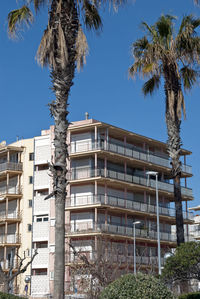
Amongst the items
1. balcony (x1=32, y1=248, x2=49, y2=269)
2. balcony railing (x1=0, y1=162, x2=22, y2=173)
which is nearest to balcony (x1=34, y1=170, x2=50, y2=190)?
balcony railing (x1=0, y1=162, x2=22, y2=173)

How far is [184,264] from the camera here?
18.8 meters

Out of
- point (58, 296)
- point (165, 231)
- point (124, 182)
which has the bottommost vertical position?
point (58, 296)

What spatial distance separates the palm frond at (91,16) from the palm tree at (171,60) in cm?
630

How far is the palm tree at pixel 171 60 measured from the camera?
24625 millimetres

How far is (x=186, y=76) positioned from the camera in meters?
26.9

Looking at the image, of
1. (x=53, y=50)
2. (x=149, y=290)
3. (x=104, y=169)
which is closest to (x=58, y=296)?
(x=149, y=290)

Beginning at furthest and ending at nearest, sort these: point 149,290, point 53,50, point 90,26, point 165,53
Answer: point 165,53
point 90,26
point 53,50
point 149,290

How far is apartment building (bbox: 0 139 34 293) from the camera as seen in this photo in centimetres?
5406

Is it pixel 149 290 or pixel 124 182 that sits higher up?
pixel 124 182

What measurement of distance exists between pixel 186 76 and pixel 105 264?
1010 cm

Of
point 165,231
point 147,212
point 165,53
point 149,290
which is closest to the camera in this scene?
point 149,290

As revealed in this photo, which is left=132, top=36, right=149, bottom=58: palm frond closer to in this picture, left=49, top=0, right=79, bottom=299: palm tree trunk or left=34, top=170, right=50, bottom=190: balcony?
left=49, top=0, right=79, bottom=299: palm tree trunk

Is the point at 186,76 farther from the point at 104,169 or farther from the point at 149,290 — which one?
the point at 104,169

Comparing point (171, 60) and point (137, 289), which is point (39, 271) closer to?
point (171, 60)
